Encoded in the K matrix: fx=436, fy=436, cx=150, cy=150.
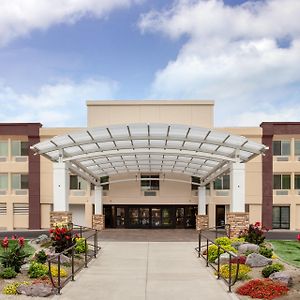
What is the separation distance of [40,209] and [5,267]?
78.5 feet

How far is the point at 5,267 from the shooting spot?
12539mm

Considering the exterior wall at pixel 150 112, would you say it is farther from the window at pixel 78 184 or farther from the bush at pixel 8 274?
the bush at pixel 8 274

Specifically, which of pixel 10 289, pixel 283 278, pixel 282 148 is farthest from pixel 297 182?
pixel 10 289

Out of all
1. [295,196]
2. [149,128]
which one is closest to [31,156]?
[149,128]

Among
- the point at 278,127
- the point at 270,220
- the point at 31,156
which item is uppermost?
the point at 278,127

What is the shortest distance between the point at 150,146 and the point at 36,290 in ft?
42.5

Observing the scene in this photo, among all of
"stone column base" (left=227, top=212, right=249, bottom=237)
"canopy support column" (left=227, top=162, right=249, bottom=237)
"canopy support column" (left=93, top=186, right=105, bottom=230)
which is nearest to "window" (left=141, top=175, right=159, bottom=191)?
"canopy support column" (left=93, top=186, right=105, bottom=230)

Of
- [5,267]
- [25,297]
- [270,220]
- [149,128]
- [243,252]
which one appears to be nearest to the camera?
[25,297]

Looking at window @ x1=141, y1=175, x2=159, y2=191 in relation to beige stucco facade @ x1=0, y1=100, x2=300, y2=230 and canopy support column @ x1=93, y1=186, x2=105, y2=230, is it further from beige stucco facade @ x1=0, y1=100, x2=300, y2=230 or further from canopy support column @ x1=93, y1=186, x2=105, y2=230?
canopy support column @ x1=93, y1=186, x2=105, y2=230

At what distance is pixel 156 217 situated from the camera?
35938mm

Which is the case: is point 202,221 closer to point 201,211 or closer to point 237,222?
point 201,211

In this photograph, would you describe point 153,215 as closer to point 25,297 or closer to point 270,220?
point 270,220

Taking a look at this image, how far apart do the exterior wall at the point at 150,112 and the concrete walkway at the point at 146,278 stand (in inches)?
729

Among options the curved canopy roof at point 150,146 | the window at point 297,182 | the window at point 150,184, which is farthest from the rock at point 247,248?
the window at point 297,182
